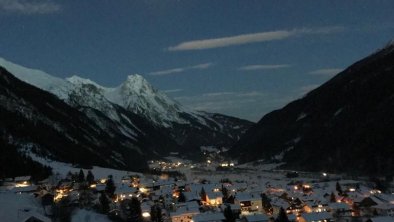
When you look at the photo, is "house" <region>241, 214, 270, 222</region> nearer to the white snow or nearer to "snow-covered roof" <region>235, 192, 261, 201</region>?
"snow-covered roof" <region>235, 192, 261, 201</region>

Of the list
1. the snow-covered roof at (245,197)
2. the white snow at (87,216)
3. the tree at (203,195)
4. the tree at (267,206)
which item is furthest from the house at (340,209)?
the white snow at (87,216)

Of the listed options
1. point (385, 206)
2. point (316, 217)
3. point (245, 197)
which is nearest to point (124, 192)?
point (245, 197)

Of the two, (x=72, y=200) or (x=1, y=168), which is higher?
(x=1, y=168)

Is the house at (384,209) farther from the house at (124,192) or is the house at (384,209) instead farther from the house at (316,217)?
the house at (124,192)

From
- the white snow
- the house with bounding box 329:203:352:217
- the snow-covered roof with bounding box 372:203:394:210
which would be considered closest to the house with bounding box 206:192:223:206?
the house with bounding box 329:203:352:217

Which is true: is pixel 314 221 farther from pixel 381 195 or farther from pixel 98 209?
pixel 98 209

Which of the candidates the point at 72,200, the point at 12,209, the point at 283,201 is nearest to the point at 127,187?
the point at 72,200
